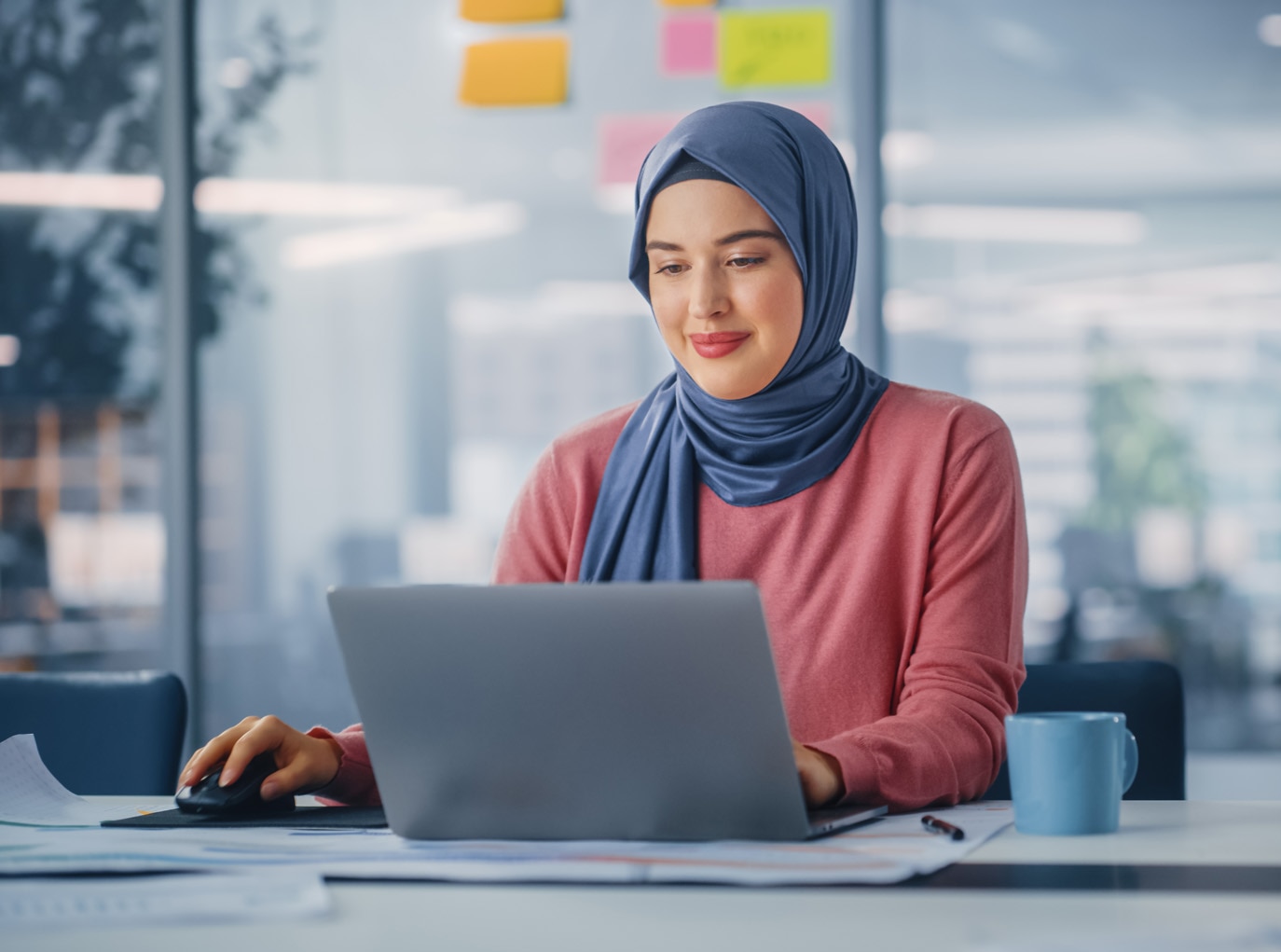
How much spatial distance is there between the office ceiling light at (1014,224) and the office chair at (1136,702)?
1270 millimetres

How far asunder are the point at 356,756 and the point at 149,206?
1982mm

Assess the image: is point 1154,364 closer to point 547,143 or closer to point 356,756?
point 547,143

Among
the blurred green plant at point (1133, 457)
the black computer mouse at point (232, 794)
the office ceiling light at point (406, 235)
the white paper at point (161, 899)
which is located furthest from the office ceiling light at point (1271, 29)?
the white paper at point (161, 899)

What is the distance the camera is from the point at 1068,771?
95 centimetres

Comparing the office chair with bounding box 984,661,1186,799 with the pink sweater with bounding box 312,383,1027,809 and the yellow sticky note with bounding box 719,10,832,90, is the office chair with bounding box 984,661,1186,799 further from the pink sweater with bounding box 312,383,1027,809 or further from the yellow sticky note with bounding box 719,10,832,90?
the yellow sticky note with bounding box 719,10,832,90

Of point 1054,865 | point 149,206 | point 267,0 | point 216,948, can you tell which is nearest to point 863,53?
point 267,0

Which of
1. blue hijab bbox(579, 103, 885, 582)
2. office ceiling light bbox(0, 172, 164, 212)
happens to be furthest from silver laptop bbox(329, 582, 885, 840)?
office ceiling light bbox(0, 172, 164, 212)

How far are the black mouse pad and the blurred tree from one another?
1.91 m

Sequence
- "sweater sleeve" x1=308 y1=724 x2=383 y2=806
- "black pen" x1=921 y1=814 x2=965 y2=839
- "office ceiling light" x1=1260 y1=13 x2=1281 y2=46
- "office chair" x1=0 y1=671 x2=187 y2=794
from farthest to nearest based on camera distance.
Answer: "office ceiling light" x1=1260 y1=13 x2=1281 y2=46 < "office chair" x1=0 y1=671 x2=187 y2=794 < "sweater sleeve" x1=308 y1=724 x2=383 y2=806 < "black pen" x1=921 y1=814 x2=965 y2=839

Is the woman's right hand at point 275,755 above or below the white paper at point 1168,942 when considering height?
below

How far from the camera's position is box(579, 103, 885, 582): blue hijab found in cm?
141

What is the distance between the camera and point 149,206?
2.83 m

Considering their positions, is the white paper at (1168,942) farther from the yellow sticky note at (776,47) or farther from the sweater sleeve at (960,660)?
the yellow sticky note at (776,47)

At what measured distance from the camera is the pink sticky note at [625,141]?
105 inches
